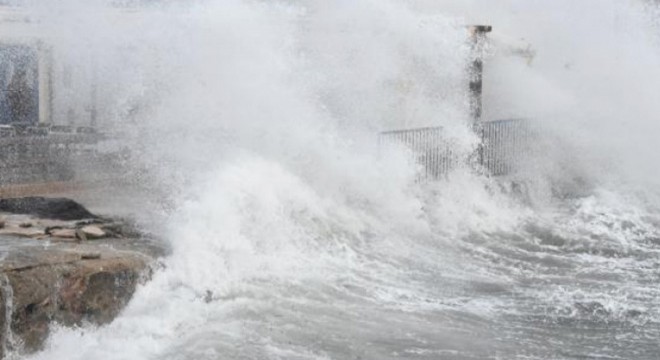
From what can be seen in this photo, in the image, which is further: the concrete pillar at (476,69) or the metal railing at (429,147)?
the concrete pillar at (476,69)

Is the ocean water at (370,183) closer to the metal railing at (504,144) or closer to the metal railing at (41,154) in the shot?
the metal railing at (504,144)

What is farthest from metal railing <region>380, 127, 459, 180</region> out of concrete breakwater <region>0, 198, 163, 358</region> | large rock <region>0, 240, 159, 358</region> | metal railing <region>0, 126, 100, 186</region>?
large rock <region>0, 240, 159, 358</region>

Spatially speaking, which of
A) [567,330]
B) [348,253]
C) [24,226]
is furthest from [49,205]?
[567,330]

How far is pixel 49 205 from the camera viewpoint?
34.3 ft

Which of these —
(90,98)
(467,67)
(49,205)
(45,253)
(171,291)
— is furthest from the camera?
(467,67)

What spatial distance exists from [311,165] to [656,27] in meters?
12.3

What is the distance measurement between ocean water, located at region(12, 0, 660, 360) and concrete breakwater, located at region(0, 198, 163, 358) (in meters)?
0.18

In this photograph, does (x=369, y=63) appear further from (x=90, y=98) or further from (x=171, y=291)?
(x=171, y=291)

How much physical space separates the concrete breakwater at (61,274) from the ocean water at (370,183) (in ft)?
0.58

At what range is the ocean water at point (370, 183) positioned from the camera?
7852 millimetres

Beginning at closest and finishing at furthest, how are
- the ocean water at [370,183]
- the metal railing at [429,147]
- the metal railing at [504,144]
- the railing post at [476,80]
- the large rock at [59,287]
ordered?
the large rock at [59,287] → the ocean water at [370,183] → the metal railing at [429,147] → the railing post at [476,80] → the metal railing at [504,144]

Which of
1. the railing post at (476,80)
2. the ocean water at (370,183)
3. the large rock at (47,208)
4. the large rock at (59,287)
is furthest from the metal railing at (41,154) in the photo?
the railing post at (476,80)

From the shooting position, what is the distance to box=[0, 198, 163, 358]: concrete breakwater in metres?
6.99

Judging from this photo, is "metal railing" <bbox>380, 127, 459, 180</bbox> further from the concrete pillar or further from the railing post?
the concrete pillar
